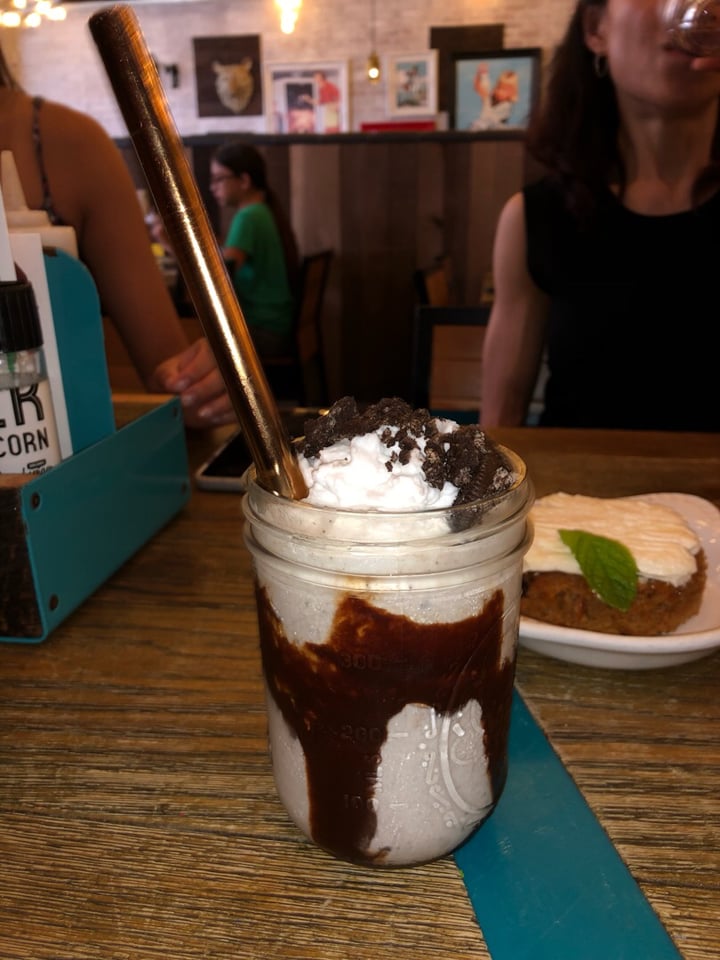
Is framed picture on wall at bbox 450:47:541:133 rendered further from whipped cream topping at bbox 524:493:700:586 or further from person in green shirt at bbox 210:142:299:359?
whipped cream topping at bbox 524:493:700:586

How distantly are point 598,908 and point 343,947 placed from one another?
0.51 feet

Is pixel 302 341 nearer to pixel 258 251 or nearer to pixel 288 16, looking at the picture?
pixel 258 251

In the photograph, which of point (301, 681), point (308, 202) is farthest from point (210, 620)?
point (308, 202)

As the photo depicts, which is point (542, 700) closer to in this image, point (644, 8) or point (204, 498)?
point (204, 498)

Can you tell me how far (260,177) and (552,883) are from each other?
449 centimetres

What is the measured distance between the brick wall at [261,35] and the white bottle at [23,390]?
714 cm

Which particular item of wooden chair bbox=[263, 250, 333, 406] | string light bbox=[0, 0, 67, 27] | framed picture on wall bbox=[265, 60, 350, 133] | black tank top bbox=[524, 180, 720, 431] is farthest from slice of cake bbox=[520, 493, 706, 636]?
framed picture on wall bbox=[265, 60, 350, 133]

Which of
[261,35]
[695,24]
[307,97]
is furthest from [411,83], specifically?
[695,24]

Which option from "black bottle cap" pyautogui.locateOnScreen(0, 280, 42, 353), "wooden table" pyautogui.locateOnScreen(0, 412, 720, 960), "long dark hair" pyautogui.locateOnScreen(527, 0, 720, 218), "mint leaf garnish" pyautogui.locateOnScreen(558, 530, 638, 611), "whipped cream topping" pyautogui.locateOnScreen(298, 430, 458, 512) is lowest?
"wooden table" pyautogui.locateOnScreen(0, 412, 720, 960)

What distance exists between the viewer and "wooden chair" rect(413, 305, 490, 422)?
2.07 metres

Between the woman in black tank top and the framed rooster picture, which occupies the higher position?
the framed rooster picture

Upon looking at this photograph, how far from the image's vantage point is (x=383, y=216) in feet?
15.9

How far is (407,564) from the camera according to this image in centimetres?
42

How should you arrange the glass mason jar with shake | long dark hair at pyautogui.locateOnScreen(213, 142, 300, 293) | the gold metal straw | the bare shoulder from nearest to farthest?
1. the gold metal straw
2. the glass mason jar with shake
3. the bare shoulder
4. long dark hair at pyautogui.locateOnScreen(213, 142, 300, 293)
